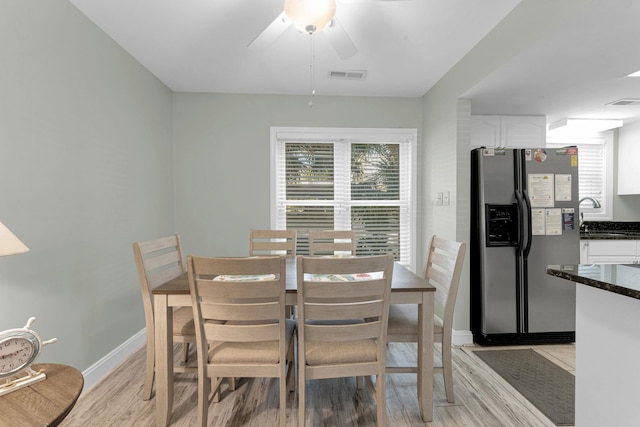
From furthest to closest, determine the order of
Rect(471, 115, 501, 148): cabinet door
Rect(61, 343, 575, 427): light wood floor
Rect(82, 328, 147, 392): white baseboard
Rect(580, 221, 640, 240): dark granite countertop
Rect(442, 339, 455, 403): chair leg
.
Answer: Rect(580, 221, 640, 240): dark granite countertop, Rect(471, 115, 501, 148): cabinet door, Rect(82, 328, 147, 392): white baseboard, Rect(442, 339, 455, 403): chair leg, Rect(61, 343, 575, 427): light wood floor

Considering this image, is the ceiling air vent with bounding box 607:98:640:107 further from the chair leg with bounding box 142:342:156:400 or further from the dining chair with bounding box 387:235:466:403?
the chair leg with bounding box 142:342:156:400

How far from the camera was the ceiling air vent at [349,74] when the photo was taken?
→ 10.1 feet

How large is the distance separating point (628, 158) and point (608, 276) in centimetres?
356

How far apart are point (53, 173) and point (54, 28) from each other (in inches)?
34.2

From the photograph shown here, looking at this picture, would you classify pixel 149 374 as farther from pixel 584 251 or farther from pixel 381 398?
pixel 584 251

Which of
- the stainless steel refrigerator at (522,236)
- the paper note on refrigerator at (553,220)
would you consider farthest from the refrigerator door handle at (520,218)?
the paper note on refrigerator at (553,220)

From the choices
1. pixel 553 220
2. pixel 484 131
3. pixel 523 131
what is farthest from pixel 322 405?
pixel 523 131

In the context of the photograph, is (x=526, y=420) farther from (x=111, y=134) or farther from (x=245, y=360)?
(x=111, y=134)

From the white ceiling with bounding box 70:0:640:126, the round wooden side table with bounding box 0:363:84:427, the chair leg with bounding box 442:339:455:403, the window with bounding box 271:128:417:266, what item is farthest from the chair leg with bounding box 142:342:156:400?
the white ceiling with bounding box 70:0:640:126

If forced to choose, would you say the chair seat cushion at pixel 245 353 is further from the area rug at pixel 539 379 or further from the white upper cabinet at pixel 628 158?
the white upper cabinet at pixel 628 158

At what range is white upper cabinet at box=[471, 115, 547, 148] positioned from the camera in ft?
10.9

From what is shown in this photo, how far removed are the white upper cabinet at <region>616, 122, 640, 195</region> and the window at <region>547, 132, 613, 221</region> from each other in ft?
0.29

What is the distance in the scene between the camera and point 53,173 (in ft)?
6.42

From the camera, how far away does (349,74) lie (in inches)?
122
